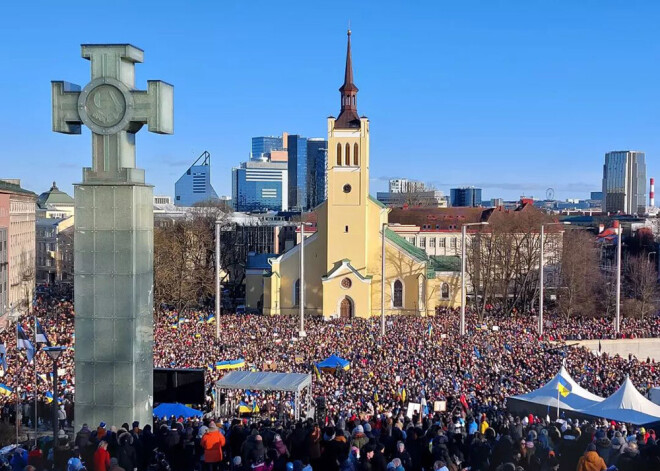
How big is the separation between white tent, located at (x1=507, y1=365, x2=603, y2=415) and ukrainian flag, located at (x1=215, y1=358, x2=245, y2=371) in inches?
397

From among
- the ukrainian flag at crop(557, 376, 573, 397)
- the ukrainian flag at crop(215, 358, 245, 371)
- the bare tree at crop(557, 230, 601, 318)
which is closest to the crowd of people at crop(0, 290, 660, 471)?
the ukrainian flag at crop(215, 358, 245, 371)

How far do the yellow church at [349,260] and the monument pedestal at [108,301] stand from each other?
35.4 metres

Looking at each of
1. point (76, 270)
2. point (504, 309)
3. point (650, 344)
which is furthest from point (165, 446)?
point (504, 309)

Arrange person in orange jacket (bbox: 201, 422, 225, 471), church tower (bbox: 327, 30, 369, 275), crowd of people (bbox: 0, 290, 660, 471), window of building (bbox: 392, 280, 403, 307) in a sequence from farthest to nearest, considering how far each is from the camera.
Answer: window of building (bbox: 392, 280, 403, 307) → church tower (bbox: 327, 30, 369, 275) → crowd of people (bbox: 0, 290, 660, 471) → person in orange jacket (bbox: 201, 422, 225, 471)

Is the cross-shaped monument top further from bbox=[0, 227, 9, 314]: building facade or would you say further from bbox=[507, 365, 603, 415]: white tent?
bbox=[0, 227, 9, 314]: building facade

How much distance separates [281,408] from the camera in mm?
23438

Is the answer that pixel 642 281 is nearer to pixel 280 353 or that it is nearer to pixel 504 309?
pixel 504 309

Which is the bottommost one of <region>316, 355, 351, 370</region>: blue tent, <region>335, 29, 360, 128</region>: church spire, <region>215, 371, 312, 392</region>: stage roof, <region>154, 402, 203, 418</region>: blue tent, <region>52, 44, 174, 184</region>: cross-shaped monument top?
<region>316, 355, 351, 370</region>: blue tent

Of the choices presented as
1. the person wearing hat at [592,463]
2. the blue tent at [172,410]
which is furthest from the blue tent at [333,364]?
the person wearing hat at [592,463]

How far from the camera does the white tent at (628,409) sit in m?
20.8

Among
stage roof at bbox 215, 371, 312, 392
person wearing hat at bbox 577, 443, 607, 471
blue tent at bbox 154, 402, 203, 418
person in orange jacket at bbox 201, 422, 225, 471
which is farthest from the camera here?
stage roof at bbox 215, 371, 312, 392

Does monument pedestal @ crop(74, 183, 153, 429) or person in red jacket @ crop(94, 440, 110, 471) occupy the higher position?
monument pedestal @ crop(74, 183, 153, 429)

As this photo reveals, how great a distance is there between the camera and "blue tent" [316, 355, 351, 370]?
29984 mm

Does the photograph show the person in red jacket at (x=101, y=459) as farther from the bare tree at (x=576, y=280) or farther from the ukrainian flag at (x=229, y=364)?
the bare tree at (x=576, y=280)
